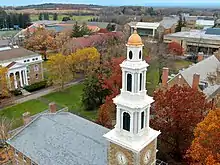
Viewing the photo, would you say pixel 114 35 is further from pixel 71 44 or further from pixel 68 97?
pixel 68 97

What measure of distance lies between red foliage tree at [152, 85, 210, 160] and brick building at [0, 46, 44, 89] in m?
36.5

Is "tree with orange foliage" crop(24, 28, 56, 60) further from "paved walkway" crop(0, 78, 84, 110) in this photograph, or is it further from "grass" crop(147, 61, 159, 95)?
"grass" crop(147, 61, 159, 95)

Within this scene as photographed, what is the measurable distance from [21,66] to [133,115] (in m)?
44.9

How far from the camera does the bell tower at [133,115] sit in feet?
60.6

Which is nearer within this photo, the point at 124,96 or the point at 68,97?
the point at 124,96

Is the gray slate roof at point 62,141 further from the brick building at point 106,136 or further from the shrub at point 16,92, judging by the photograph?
the shrub at point 16,92

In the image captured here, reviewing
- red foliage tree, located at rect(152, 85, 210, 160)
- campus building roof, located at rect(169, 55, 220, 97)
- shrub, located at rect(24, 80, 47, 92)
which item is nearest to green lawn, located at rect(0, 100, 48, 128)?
shrub, located at rect(24, 80, 47, 92)

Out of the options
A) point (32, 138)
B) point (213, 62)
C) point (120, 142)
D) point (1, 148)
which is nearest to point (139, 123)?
point (120, 142)

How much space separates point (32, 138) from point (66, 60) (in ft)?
100

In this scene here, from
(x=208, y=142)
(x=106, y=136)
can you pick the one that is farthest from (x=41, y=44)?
(x=208, y=142)

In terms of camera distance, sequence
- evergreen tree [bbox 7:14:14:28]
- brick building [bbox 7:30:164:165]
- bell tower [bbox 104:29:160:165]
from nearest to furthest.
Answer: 1. bell tower [bbox 104:29:160:165]
2. brick building [bbox 7:30:164:165]
3. evergreen tree [bbox 7:14:14:28]

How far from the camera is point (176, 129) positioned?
29.0 meters

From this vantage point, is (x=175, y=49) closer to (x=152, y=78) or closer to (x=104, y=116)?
(x=152, y=78)

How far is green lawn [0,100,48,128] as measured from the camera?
44844 mm
